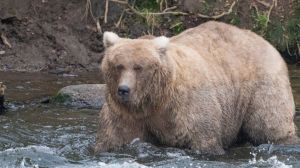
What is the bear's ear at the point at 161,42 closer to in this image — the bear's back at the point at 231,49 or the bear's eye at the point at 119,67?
the bear's eye at the point at 119,67

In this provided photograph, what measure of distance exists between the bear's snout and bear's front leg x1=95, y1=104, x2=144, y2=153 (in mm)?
450

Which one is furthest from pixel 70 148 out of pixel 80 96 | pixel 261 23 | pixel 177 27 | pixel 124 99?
pixel 261 23

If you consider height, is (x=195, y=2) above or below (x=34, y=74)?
above

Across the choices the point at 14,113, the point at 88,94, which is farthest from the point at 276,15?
the point at 14,113

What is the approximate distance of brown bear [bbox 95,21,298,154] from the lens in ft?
24.9

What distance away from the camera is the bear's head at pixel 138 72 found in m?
7.48

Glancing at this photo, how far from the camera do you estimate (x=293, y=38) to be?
1449 cm

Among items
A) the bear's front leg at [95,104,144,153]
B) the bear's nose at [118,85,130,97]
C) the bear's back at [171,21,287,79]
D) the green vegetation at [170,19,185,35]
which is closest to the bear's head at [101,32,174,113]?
the bear's nose at [118,85,130,97]

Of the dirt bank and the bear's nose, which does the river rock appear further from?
the bear's nose

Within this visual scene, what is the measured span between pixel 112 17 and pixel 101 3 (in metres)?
0.30

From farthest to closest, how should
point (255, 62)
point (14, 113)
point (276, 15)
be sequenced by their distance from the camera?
1. point (276, 15)
2. point (14, 113)
3. point (255, 62)

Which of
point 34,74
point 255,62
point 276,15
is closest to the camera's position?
point 255,62

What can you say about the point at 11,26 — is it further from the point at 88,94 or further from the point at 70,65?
the point at 88,94

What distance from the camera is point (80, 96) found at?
1142cm
